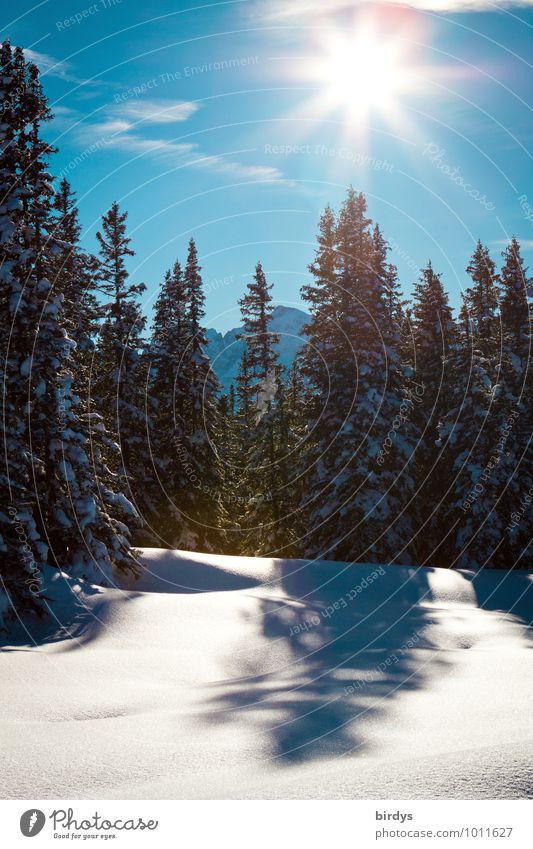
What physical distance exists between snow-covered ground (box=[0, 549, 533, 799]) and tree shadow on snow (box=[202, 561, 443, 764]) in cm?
4

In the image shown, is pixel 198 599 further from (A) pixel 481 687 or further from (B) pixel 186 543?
(B) pixel 186 543

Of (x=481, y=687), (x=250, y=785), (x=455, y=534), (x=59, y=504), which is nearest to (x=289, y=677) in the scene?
(x=481, y=687)

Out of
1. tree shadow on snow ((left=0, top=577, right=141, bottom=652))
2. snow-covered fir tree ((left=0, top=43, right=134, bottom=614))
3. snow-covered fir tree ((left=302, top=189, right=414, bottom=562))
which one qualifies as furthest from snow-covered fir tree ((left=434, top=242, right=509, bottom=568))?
tree shadow on snow ((left=0, top=577, right=141, bottom=652))

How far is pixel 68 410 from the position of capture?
1631 centimetres

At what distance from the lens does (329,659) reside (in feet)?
34.6

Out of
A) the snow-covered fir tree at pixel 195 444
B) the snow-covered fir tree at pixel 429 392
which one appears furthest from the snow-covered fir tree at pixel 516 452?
the snow-covered fir tree at pixel 195 444

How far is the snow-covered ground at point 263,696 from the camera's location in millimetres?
4199

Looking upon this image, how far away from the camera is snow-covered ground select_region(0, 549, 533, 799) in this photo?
4199 millimetres

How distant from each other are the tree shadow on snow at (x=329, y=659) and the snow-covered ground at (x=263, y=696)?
42 mm

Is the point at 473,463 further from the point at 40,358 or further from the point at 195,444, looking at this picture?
the point at 40,358

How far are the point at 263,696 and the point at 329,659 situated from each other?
3.07 m

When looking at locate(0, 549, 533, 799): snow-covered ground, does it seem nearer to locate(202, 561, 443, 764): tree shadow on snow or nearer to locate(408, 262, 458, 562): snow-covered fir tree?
locate(202, 561, 443, 764): tree shadow on snow

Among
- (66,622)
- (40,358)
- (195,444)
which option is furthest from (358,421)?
(66,622)
